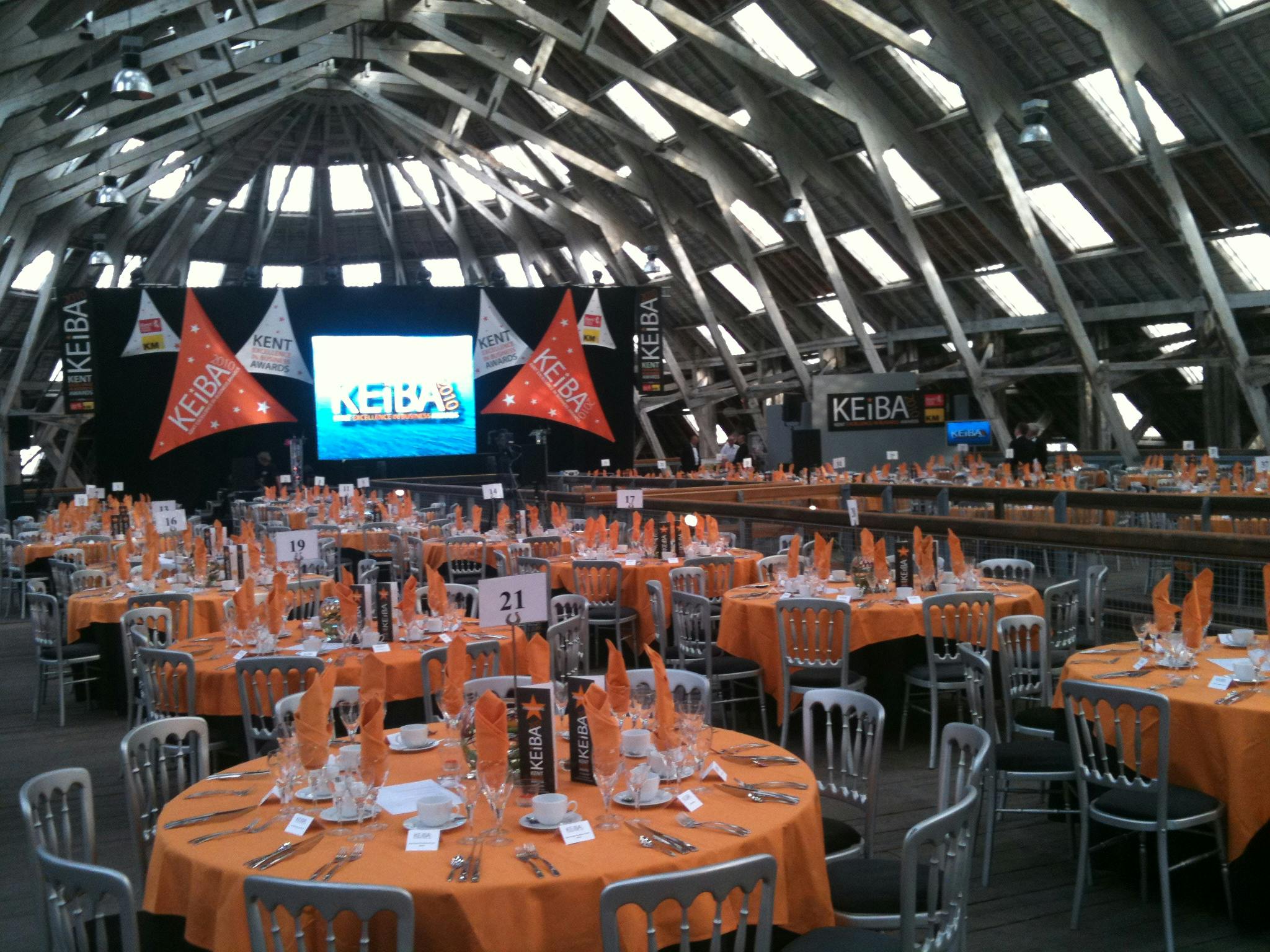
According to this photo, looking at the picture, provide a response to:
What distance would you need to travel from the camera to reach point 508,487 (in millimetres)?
13656

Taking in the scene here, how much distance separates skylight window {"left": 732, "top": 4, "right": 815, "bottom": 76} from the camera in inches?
599

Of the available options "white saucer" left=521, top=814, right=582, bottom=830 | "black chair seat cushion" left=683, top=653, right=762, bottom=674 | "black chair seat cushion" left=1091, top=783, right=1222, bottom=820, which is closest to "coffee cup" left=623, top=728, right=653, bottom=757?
"white saucer" left=521, top=814, right=582, bottom=830

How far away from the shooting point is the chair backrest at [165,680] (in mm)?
4379

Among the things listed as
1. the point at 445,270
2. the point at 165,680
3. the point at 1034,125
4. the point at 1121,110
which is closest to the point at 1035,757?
the point at 165,680

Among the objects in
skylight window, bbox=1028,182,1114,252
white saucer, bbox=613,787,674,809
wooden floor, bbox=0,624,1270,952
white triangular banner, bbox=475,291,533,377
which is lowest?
wooden floor, bbox=0,624,1270,952

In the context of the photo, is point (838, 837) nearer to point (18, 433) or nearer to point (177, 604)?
point (177, 604)

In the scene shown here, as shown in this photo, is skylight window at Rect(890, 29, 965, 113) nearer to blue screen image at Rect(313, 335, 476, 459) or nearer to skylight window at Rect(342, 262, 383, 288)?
blue screen image at Rect(313, 335, 476, 459)

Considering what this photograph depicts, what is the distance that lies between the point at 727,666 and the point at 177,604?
3063 mm

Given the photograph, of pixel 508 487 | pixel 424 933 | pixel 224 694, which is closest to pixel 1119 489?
pixel 508 487

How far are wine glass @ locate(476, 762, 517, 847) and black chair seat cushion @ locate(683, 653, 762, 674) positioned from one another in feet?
10.3

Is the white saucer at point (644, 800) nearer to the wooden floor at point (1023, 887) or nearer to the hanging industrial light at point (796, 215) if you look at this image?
the wooden floor at point (1023, 887)

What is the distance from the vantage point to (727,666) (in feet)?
18.9

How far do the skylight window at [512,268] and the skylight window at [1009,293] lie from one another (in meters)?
11.4

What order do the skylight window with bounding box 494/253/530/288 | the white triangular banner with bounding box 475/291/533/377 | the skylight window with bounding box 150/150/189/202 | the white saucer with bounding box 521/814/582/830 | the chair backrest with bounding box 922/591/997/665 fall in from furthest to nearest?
the skylight window with bounding box 494/253/530/288
the skylight window with bounding box 150/150/189/202
the white triangular banner with bounding box 475/291/533/377
the chair backrest with bounding box 922/591/997/665
the white saucer with bounding box 521/814/582/830
